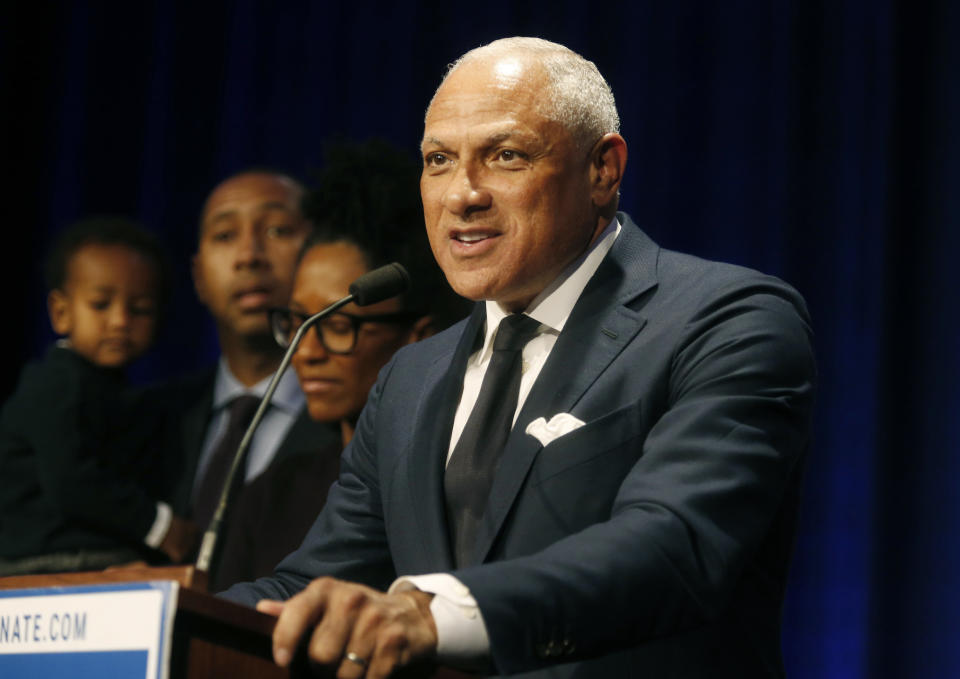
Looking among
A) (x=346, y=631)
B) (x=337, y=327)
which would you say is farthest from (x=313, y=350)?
(x=346, y=631)

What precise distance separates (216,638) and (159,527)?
2.54 metres

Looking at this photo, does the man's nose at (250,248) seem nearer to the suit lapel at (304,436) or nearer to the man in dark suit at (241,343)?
the man in dark suit at (241,343)

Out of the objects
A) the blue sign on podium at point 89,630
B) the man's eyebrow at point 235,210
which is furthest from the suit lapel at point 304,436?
the blue sign on podium at point 89,630

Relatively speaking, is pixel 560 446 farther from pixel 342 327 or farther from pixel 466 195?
pixel 342 327

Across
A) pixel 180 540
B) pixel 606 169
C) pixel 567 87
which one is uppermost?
pixel 567 87

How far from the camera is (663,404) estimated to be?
1.76 m

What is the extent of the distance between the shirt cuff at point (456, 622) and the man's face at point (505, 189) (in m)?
0.78

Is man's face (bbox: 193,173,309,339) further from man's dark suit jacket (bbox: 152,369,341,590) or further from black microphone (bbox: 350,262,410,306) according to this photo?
black microphone (bbox: 350,262,410,306)

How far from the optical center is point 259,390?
407 centimetres

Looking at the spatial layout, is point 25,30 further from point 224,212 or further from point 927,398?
point 927,398

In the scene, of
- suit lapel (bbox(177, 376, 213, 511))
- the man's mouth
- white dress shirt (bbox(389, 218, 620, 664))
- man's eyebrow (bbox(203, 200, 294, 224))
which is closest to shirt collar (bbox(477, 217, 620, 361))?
white dress shirt (bbox(389, 218, 620, 664))

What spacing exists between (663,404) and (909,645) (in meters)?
2.01

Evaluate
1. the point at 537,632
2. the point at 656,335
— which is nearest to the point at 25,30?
the point at 656,335

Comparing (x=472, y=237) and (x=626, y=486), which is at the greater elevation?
(x=472, y=237)
